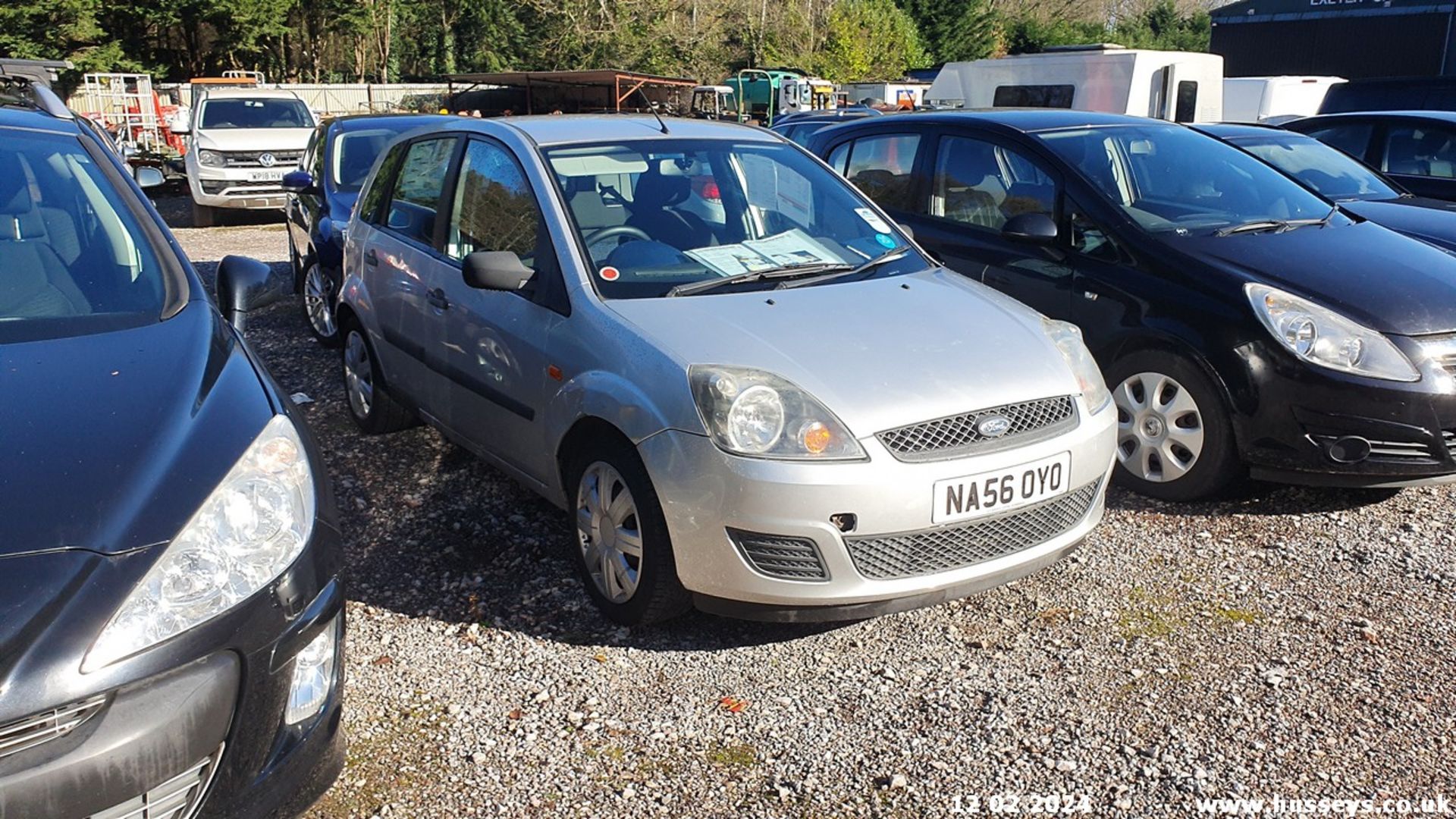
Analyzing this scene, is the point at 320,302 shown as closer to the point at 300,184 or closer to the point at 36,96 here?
the point at 300,184

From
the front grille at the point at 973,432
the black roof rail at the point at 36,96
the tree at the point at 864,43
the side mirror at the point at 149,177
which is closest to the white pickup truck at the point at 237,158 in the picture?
the black roof rail at the point at 36,96

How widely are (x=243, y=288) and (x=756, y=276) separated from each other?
5.52 ft

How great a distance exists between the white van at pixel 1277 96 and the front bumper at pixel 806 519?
18.1 m

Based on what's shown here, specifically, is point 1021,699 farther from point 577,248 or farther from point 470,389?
point 470,389

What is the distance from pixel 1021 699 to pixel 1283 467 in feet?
6.07

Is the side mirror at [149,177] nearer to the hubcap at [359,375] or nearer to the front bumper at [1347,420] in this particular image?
the hubcap at [359,375]

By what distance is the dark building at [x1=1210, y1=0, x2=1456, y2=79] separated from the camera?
3153cm

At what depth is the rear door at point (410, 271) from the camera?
4.58m

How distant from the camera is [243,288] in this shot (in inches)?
140

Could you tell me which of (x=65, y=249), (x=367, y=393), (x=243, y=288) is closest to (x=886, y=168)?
(x=367, y=393)

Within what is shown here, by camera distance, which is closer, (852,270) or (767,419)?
(767,419)

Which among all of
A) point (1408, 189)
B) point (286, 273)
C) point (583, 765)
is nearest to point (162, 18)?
point (286, 273)

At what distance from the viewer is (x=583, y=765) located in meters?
2.88

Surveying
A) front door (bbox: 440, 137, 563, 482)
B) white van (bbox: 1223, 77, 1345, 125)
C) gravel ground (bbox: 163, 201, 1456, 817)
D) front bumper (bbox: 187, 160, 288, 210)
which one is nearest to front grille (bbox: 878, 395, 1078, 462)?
gravel ground (bbox: 163, 201, 1456, 817)
